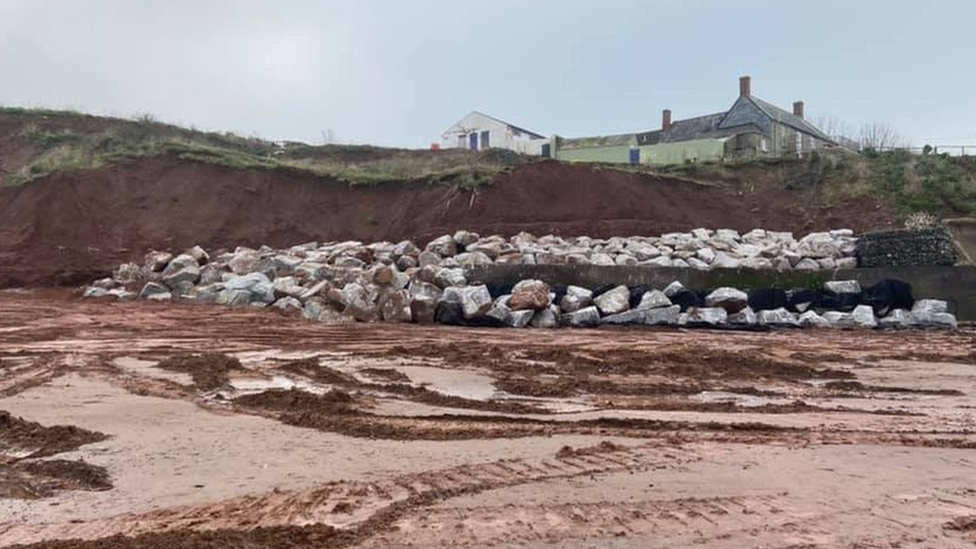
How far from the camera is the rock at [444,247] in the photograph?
20.1 meters

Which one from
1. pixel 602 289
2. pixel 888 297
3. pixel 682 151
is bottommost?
pixel 888 297

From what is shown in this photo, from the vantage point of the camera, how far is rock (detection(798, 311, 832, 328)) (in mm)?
15367

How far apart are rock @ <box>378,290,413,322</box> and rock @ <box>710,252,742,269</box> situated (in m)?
6.98

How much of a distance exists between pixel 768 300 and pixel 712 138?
1157 inches

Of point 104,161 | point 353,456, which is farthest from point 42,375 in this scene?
point 104,161

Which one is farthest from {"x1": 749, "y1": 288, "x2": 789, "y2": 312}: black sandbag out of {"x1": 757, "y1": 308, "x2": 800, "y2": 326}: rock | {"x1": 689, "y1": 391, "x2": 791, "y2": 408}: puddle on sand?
{"x1": 689, "y1": 391, "x2": 791, "y2": 408}: puddle on sand

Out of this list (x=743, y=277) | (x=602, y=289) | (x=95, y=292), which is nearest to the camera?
(x=602, y=289)

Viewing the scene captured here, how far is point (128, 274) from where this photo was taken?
21016 mm

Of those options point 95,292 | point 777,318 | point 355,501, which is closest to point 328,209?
point 95,292

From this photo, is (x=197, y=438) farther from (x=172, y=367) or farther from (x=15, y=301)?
(x=15, y=301)

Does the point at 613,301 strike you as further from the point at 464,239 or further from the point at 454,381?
the point at 454,381

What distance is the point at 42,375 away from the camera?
28.2ft

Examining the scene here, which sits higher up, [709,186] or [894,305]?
[709,186]

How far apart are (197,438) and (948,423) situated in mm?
5967
